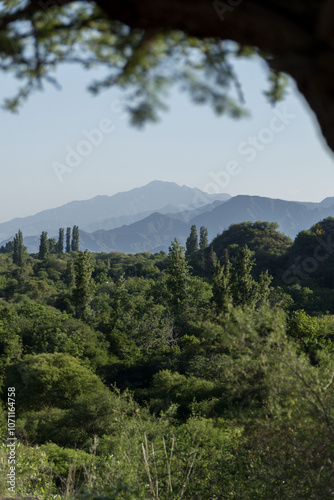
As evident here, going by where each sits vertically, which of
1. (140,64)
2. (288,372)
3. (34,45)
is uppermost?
(34,45)

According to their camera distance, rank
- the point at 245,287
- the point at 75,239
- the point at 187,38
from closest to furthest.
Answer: the point at 187,38 → the point at 245,287 → the point at 75,239

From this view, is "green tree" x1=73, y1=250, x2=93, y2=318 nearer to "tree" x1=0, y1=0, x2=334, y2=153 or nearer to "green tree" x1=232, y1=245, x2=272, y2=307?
"green tree" x1=232, y1=245, x2=272, y2=307

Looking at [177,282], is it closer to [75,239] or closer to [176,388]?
[176,388]

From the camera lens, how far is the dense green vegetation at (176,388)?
181 inches

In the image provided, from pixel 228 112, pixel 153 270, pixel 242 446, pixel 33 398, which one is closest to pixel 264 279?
pixel 33 398

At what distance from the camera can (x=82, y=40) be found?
227 cm

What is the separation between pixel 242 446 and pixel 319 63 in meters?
5.91

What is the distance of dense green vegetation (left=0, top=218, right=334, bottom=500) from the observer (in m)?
4.59

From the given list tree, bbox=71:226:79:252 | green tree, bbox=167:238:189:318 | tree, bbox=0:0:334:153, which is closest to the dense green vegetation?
green tree, bbox=167:238:189:318

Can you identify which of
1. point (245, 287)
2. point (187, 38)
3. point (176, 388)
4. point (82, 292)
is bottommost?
point (176, 388)

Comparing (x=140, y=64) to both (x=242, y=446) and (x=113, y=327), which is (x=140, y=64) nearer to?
(x=242, y=446)

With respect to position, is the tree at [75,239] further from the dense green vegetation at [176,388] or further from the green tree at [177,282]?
the green tree at [177,282]

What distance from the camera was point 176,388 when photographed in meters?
18.5

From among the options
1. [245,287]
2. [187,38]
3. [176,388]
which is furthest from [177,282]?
[187,38]
